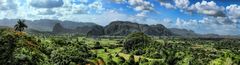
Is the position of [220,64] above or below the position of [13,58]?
below

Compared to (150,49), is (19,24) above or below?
above

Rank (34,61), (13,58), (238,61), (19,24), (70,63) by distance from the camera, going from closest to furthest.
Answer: (13,58) < (34,61) < (70,63) < (238,61) < (19,24)

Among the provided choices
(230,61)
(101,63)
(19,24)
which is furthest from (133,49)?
(230,61)

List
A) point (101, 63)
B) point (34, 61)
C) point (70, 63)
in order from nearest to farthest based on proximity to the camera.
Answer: point (34, 61) < point (70, 63) < point (101, 63)

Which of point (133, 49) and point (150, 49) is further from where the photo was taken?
point (133, 49)

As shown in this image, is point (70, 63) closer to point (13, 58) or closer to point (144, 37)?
point (13, 58)

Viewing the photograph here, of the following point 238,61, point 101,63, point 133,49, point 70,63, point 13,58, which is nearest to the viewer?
point 13,58

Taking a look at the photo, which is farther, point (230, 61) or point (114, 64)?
point (114, 64)

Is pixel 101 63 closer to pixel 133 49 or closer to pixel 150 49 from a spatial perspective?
pixel 150 49

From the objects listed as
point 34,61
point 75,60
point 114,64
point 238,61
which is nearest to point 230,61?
point 238,61
